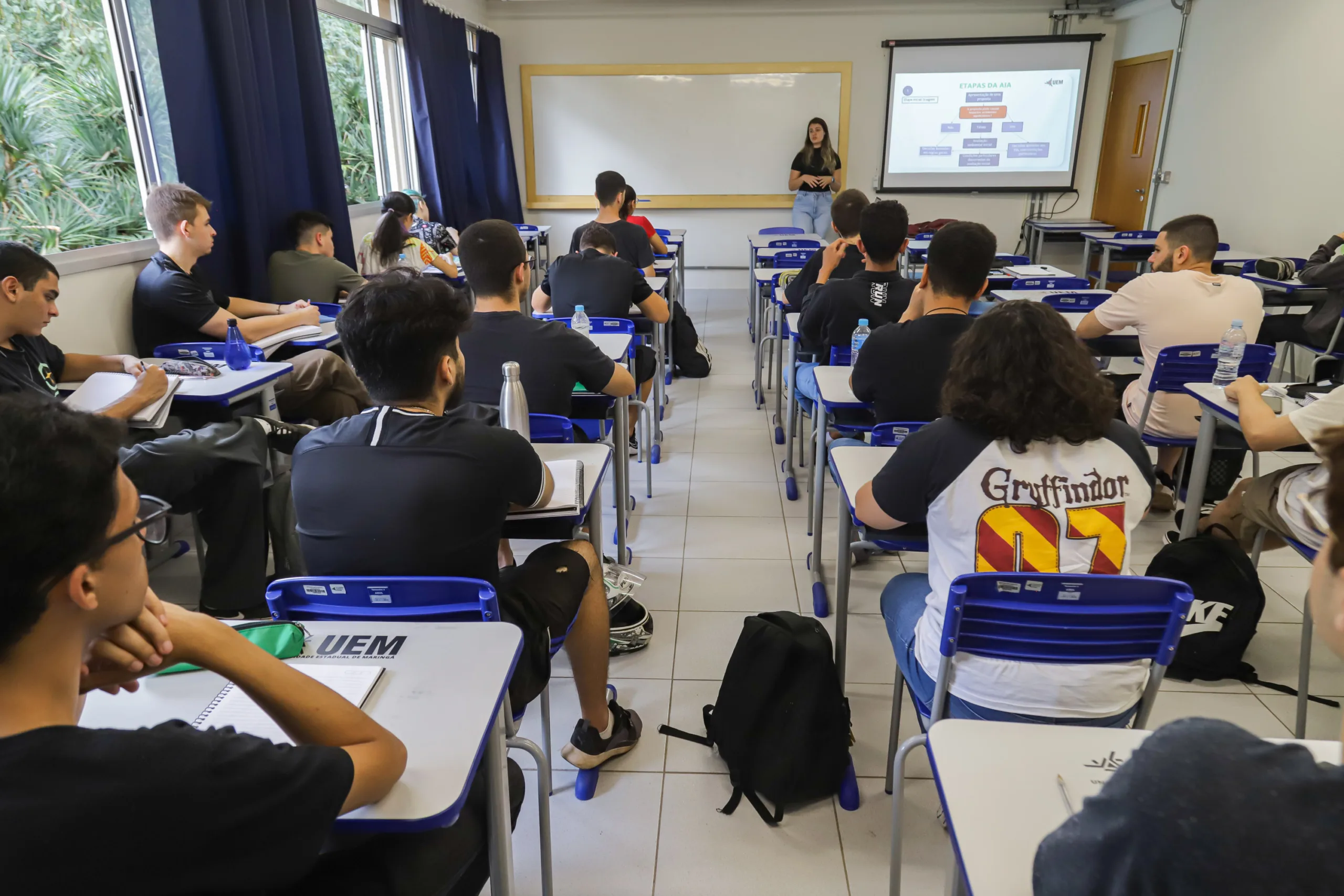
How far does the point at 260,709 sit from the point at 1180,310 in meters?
3.31

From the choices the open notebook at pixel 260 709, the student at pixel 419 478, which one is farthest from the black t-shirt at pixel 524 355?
the open notebook at pixel 260 709

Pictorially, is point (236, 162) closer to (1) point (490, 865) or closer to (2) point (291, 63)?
(2) point (291, 63)

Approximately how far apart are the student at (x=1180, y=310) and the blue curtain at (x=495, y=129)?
245 inches

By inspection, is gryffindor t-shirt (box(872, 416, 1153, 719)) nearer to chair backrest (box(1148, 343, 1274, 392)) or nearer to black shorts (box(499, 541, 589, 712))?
black shorts (box(499, 541, 589, 712))

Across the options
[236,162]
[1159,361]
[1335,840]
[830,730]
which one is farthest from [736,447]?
[1335,840]

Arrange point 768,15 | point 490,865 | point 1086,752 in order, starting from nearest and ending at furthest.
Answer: point 1086,752, point 490,865, point 768,15

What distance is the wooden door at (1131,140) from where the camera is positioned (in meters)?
7.48

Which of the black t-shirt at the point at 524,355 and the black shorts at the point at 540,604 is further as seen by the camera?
the black t-shirt at the point at 524,355

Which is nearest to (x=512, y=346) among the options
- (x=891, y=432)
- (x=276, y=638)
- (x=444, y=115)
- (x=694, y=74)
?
(x=891, y=432)

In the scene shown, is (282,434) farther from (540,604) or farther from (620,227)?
(620,227)

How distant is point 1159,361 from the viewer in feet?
9.46

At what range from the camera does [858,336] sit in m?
3.11

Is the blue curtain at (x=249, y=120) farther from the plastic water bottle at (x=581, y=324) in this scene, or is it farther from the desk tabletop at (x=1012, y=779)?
the desk tabletop at (x=1012, y=779)

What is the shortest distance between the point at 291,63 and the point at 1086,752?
16.6 feet
